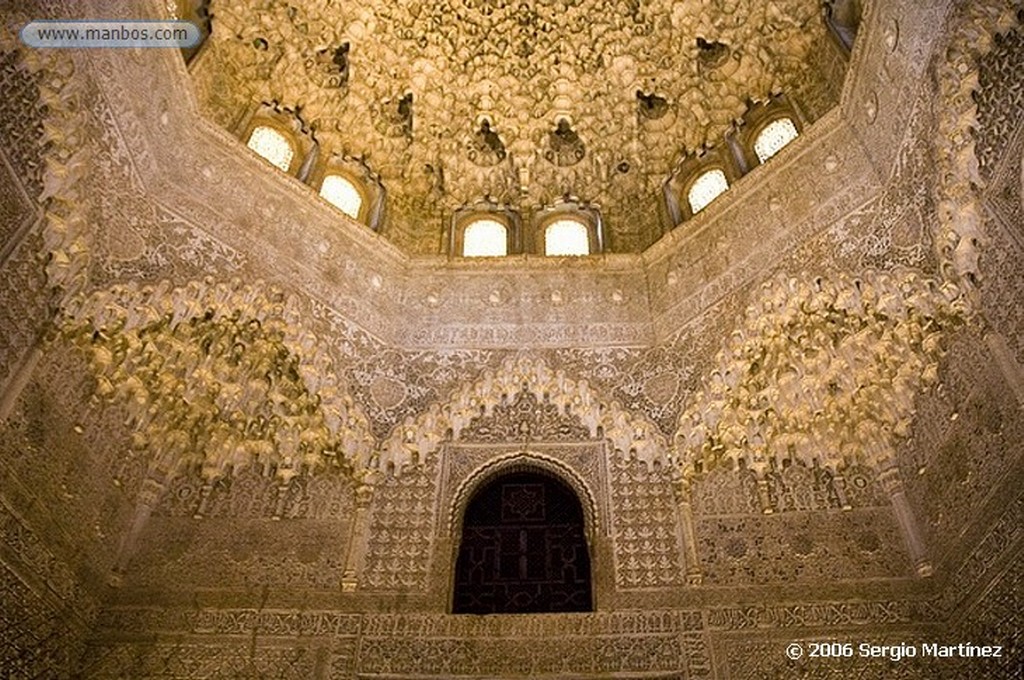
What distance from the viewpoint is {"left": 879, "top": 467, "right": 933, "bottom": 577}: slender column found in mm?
5027

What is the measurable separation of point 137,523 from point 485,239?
3.42 m

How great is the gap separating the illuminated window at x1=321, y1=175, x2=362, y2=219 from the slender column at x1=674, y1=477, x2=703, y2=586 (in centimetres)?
328

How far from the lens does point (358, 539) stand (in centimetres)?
547

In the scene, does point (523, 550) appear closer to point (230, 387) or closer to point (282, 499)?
point (282, 499)

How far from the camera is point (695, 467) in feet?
18.8

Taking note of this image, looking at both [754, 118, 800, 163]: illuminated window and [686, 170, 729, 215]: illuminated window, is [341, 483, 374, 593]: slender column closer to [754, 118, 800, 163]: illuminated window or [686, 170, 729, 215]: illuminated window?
[686, 170, 729, 215]: illuminated window

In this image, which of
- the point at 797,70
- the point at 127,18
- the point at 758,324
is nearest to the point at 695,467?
the point at 758,324

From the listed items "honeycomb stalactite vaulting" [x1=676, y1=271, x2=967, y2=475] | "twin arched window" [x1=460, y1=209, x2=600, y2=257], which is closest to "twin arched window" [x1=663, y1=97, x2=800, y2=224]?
"twin arched window" [x1=460, y1=209, x2=600, y2=257]

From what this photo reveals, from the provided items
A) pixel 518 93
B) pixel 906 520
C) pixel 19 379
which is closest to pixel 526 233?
pixel 518 93

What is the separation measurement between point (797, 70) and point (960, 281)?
2628 mm

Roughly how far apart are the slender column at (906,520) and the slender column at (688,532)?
117cm

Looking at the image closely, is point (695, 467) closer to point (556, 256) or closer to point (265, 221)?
point (556, 256)

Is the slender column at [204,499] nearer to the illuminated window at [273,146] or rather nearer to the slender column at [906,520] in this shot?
the illuminated window at [273,146]

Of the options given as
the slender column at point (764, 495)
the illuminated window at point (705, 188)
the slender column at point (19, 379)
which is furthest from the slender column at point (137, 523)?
the illuminated window at point (705, 188)
